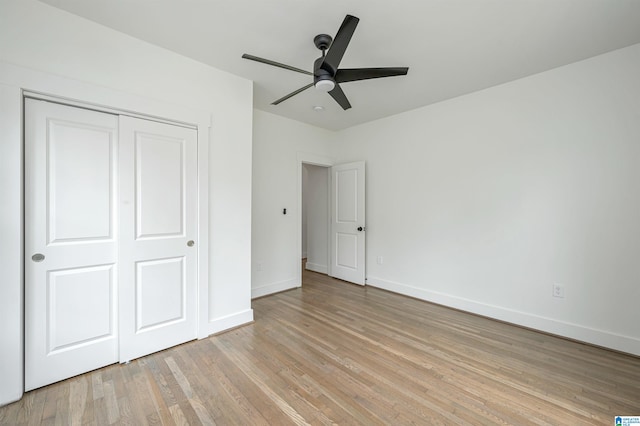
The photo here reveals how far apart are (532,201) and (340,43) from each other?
2.62 m

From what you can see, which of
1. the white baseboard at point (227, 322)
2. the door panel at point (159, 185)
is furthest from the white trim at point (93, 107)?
the white baseboard at point (227, 322)

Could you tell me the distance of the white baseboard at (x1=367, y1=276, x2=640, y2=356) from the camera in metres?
2.40

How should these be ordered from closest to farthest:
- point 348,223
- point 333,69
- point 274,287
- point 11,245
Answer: point 11,245 → point 333,69 → point 274,287 → point 348,223

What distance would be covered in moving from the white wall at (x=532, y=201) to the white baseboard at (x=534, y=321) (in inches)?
0.4

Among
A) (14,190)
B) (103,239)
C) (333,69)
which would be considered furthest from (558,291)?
(14,190)

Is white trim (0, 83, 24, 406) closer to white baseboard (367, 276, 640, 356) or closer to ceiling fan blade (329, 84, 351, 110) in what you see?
ceiling fan blade (329, 84, 351, 110)

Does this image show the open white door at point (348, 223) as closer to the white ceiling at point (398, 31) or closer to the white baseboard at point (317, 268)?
the white baseboard at point (317, 268)

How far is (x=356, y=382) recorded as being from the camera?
1.97 metres

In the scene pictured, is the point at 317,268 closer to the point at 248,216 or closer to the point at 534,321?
the point at 248,216

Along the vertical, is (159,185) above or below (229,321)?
above

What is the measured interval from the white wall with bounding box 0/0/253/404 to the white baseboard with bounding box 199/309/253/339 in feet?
0.03

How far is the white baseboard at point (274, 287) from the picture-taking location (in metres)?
3.80

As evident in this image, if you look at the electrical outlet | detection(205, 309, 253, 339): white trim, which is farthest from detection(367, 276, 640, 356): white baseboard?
detection(205, 309, 253, 339): white trim

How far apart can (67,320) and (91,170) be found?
1.15 m
